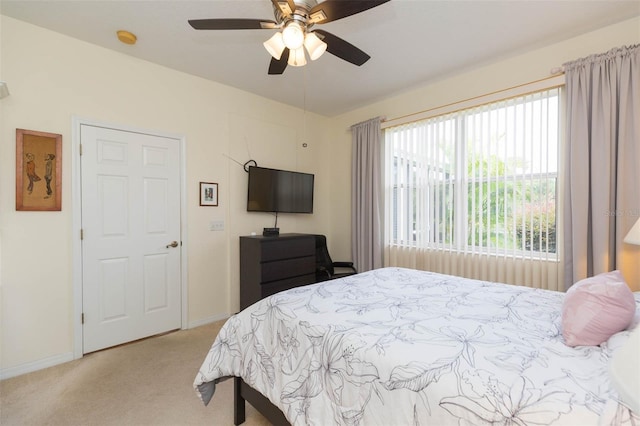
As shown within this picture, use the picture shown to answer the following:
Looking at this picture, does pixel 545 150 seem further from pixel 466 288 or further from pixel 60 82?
pixel 60 82

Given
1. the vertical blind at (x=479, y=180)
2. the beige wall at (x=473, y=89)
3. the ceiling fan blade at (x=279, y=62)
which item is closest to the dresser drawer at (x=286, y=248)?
the beige wall at (x=473, y=89)

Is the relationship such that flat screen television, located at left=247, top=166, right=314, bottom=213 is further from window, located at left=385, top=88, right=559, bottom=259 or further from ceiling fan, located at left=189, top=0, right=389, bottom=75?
ceiling fan, located at left=189, top=0, right=389, bottom=75

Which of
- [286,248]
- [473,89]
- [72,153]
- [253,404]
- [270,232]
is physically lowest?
[253,404]

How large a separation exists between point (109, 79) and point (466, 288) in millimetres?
3484

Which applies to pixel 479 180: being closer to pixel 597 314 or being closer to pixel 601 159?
pixel 601 159

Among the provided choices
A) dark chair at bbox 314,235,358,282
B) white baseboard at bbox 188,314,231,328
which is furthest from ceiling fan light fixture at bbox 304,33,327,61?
white baseboard at bbox 188,314,231,328

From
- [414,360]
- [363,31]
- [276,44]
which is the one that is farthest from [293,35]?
[414,360]

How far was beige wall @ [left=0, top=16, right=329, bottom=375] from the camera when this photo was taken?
2.30 meters

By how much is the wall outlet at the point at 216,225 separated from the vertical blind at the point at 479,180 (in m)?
2.06

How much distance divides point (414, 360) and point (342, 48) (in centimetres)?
190

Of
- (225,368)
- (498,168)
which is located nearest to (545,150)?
(498,168)

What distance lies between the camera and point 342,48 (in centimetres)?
201

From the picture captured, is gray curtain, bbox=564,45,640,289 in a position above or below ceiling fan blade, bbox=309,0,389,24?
below

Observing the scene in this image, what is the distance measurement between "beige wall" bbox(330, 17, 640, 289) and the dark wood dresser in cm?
100
